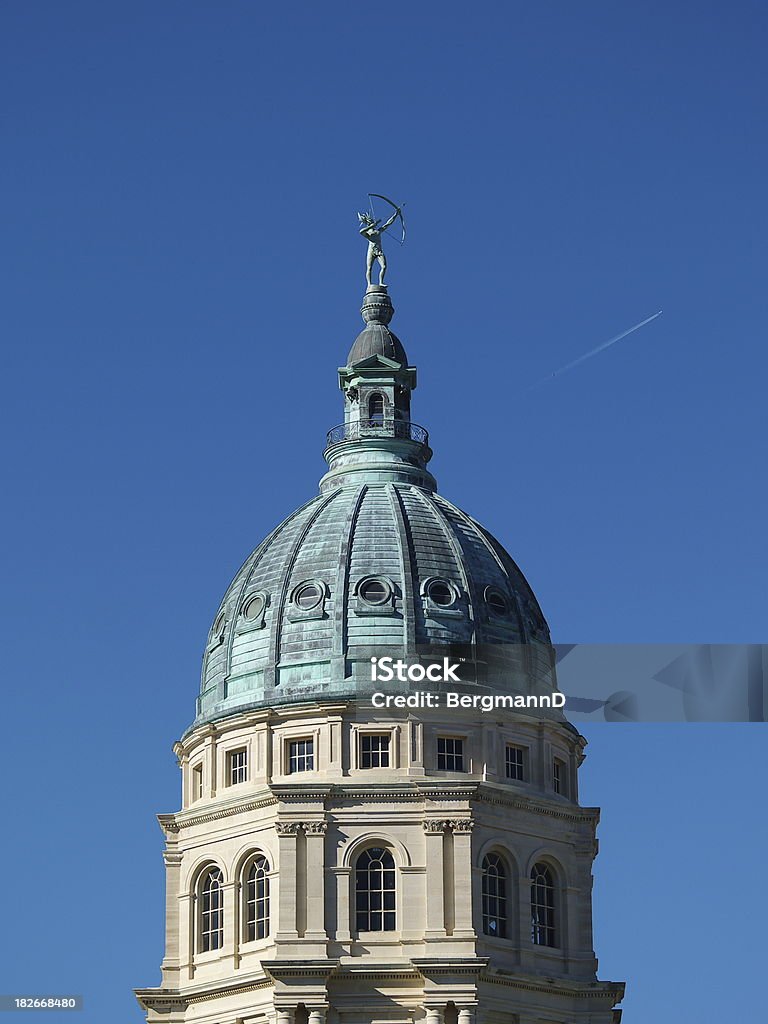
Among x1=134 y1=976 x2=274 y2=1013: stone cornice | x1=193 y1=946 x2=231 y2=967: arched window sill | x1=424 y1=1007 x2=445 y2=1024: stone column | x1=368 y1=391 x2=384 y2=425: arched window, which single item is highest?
x1=368 y1=391 x2=384 y2=425: arched window

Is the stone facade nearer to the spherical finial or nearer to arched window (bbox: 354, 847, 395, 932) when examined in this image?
arched window (bbox: 354, 847, 395, 932)

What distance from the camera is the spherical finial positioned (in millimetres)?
130750

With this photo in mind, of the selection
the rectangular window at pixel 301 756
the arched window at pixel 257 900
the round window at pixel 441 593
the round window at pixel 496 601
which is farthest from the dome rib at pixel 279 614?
the round window at pixel 496 601

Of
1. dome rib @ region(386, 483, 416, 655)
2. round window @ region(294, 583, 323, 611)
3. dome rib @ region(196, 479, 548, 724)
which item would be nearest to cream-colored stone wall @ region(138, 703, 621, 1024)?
dome rib @ region(196, 479, 548, 724)

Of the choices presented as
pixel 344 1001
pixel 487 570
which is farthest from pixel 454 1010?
pixel 487 570

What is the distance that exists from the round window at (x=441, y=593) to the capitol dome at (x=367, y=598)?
0.04 m

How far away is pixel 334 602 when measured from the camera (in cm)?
11850

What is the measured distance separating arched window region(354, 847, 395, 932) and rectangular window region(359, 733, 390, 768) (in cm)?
391

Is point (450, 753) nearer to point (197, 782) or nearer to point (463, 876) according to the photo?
point (463, 876)

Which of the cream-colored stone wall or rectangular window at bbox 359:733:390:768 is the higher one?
rectangular window at bbox 359:733:390:768

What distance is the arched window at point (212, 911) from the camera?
115562 millimetres

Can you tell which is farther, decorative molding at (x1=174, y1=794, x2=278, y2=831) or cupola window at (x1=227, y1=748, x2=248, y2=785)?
cupola window at (x1=227, y1=748, x2=248, y2=785)

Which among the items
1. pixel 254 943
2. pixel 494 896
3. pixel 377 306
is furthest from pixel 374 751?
pixel 377 306

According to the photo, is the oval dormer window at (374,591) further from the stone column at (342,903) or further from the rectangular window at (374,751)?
the stone column at (342,903)
